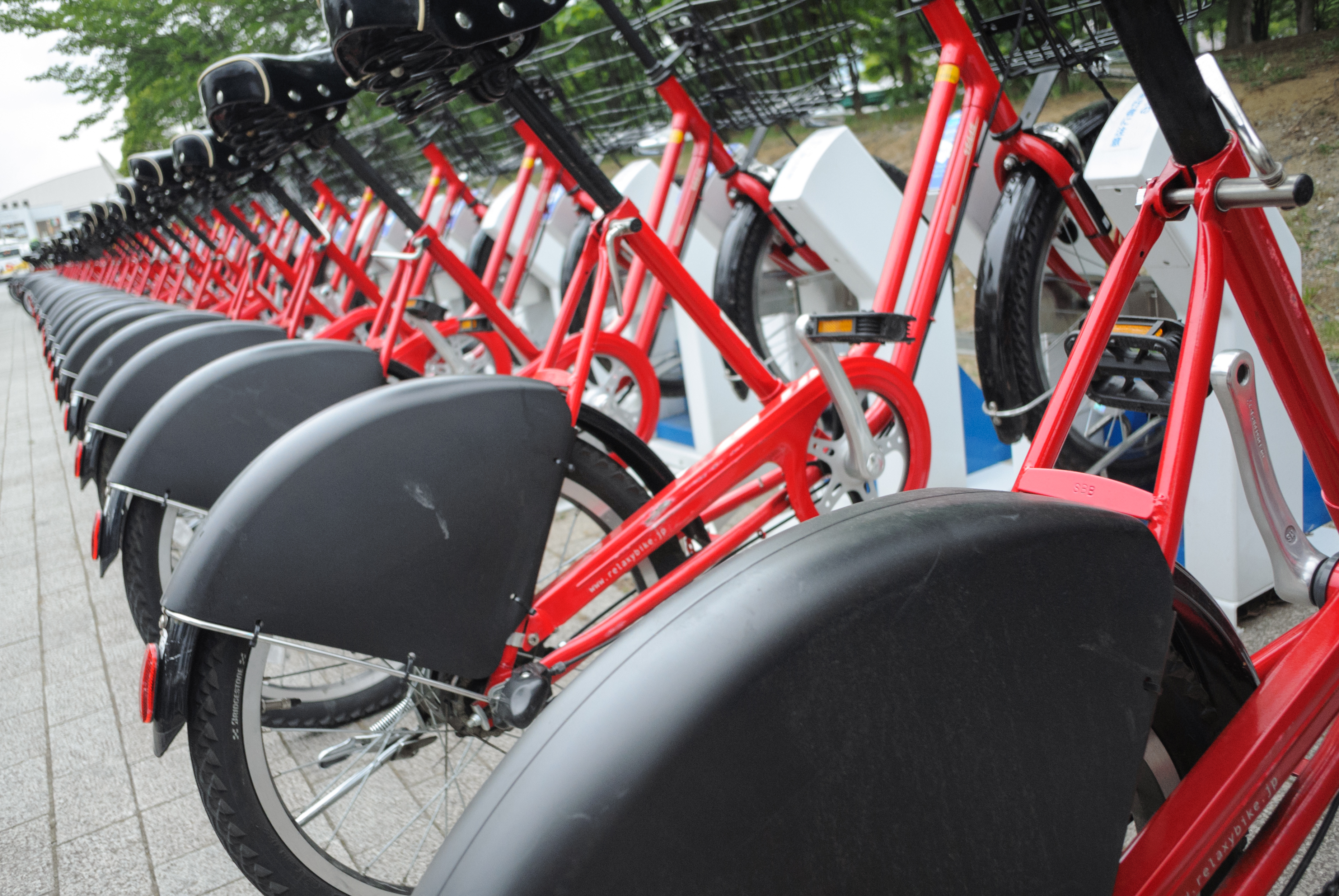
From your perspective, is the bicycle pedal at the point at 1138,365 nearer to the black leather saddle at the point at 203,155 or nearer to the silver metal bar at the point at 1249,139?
the silver metal bar at the point at 1249,139

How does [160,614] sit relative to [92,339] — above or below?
below

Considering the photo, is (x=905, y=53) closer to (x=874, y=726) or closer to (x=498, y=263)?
(x=498, y=263)

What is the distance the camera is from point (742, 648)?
0.68 meters

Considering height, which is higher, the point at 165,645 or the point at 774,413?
the point at 165,645

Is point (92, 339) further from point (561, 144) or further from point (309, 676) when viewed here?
point (561, 144)

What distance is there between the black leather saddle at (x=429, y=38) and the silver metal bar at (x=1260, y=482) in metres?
1.35

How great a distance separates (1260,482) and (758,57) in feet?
8.98

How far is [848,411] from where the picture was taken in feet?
6.45

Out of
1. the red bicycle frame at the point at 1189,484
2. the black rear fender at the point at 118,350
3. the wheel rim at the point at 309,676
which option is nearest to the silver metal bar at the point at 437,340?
the black rear fender at the point at 118,350

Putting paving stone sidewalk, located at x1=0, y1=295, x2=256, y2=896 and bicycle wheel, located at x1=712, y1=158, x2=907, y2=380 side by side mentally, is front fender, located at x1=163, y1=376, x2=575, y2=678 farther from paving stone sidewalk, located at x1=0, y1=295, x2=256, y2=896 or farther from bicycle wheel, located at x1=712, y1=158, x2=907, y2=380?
bicycle wheel, located at x1=712, y1=158, x2=907, y2=380

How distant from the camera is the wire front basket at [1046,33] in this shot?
2102mm

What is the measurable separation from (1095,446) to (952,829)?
1.79 metres

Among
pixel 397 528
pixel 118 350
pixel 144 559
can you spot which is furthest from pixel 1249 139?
pixel 118 350

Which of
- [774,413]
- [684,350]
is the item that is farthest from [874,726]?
[684,350]
